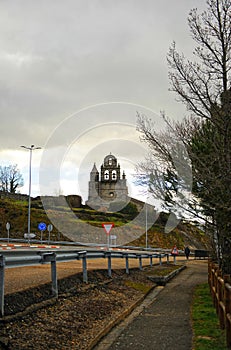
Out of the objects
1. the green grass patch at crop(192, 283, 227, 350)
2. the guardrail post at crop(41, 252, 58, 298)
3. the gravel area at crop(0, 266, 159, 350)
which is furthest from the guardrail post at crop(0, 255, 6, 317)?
the green grass patch at crop(192, 283, 227, 350)

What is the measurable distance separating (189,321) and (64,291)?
278cm

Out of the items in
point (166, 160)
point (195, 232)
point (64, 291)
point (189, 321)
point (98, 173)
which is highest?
point (98, 173)

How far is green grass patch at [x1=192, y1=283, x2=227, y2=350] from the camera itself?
7.86m

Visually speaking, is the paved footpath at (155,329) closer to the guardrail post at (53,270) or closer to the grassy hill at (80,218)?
the guardrail post at (53,270)

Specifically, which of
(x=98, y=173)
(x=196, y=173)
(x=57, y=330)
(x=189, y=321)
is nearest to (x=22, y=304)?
(x=57, y=330)

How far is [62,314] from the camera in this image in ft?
28.1

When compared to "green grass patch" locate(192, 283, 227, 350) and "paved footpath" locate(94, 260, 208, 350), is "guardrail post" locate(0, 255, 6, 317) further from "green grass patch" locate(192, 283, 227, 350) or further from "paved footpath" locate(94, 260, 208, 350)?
"green grass patch" locate(192, 283, 227, 350)

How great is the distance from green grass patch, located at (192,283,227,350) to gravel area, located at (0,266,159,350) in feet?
5.40

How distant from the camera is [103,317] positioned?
9.61 meters

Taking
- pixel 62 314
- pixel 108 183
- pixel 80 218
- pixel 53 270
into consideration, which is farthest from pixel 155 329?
pixel 80 218

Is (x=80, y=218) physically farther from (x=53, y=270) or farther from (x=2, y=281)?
(x=2, y=281)

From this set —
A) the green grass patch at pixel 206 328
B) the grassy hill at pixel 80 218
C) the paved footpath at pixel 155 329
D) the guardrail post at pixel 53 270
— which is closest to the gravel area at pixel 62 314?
the guardrail post at pixel 53 270

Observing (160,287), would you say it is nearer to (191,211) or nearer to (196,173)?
(191,211)

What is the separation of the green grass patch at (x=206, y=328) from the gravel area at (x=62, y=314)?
1.65 m
